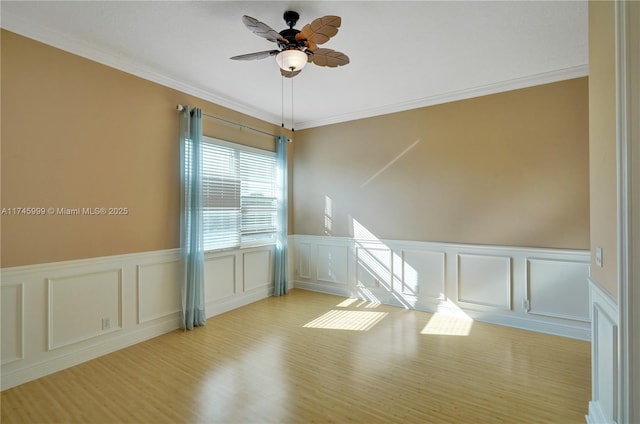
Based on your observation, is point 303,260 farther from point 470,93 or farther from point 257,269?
point 470,93

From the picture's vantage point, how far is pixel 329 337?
3570mm

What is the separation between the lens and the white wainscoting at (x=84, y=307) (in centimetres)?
260

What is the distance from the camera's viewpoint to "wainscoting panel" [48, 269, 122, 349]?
9.29ft

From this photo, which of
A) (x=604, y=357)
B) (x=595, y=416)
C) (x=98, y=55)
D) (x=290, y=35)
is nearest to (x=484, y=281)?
(x=595, y=416)

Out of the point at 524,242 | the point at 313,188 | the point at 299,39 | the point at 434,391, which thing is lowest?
the point at 434,391

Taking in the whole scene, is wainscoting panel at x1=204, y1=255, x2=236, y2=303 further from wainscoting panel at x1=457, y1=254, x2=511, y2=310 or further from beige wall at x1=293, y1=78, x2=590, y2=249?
wainscoting panel at x1=457, y1=254, x2=511, y2=310

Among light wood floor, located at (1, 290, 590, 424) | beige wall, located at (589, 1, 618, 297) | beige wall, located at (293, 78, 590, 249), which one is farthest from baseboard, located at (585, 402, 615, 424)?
beige wall, located at (293, 78, 590, 249)

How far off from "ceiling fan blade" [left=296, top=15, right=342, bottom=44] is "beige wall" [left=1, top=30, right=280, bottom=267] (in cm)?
215

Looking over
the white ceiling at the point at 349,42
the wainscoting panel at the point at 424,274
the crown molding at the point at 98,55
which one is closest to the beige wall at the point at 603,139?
the white ceiling at the point at 349,42

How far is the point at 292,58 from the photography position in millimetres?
2463

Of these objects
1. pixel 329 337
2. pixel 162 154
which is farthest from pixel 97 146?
pixel 329 337

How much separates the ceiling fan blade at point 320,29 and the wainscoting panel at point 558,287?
341cm

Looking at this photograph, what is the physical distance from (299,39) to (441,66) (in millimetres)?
1797

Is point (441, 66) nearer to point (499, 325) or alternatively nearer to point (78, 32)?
point (499, 325)
